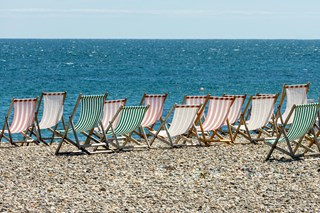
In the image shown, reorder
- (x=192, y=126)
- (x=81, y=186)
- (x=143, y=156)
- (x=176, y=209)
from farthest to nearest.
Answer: (x=192, y=126) → (x=143, y=156) → (x=81, y=186) → (x=176, y=209)

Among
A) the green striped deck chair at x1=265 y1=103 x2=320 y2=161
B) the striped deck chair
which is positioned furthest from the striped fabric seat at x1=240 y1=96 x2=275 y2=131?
the green striped deck chair at x1=265 y1=103 x2=320 y2=161

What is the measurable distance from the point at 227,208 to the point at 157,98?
5.56 meters

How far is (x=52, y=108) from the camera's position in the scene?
13.9 m

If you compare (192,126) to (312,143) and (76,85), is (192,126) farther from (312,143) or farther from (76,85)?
(76,85)

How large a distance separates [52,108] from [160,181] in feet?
14.1

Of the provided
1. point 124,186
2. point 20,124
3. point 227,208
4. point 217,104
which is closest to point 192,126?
point 217,104

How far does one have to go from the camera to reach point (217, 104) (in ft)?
45.4

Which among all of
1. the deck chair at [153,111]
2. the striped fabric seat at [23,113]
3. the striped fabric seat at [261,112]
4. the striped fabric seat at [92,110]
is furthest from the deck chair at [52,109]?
the striped fabric seat at [261,112]

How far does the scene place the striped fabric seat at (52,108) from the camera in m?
13.7

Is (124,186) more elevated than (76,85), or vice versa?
(124,186)

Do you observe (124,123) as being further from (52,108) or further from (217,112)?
(217,112)

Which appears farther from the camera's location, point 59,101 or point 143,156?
point 59,101

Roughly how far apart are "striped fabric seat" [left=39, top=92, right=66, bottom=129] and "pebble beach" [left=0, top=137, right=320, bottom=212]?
3.02ft

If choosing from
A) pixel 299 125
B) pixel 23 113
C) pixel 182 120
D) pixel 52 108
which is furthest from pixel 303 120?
pixel 23 113
